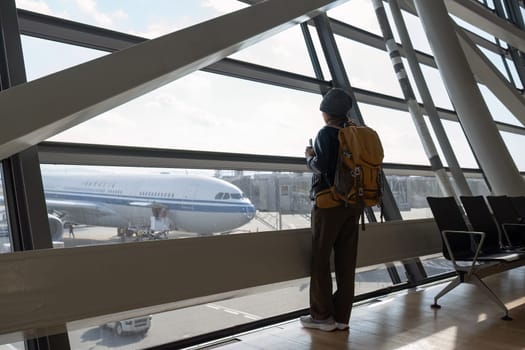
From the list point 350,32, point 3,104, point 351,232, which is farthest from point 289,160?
point 3,104

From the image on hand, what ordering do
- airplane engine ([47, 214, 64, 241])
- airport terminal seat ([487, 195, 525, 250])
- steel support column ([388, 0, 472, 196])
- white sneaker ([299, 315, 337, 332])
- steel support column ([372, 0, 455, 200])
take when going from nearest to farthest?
airplane engine ([47, 214, 64, 241])
white sneaker ([299, 315, 337, 332])
airport terminal seat ([487, 195, 525, 250])
steel support column ([372, 0, 455, 200])
steel support column ([388, 0, 472, 196])

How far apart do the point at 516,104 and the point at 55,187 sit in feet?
21.5

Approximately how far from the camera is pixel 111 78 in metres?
2.06

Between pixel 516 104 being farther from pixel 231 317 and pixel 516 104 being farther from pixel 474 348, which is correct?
pixel 231 317

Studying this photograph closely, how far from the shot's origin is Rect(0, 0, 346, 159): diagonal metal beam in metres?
1.81

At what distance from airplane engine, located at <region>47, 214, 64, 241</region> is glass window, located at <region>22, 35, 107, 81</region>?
2.81 feet

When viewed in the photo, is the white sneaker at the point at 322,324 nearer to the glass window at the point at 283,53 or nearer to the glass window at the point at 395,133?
the glass window at the point at 283,53

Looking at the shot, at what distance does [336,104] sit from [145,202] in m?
1.52

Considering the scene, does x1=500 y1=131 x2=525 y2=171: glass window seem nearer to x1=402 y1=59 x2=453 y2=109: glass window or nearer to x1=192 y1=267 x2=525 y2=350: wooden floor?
x1=402 y1=59 x2=453 y2=109: glass window

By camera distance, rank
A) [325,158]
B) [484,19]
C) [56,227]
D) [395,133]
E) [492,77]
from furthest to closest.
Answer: [484,19]
[492,77]
[395,133]
[325,158]
[56,227]

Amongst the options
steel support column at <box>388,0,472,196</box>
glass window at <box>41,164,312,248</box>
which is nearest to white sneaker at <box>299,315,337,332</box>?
glass window at <box>41,164,312,248</box>

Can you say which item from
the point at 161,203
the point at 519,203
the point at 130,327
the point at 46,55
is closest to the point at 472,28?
the point at 519,203

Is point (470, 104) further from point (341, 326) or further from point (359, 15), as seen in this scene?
point (341, 326)

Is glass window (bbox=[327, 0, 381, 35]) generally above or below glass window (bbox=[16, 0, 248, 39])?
above
